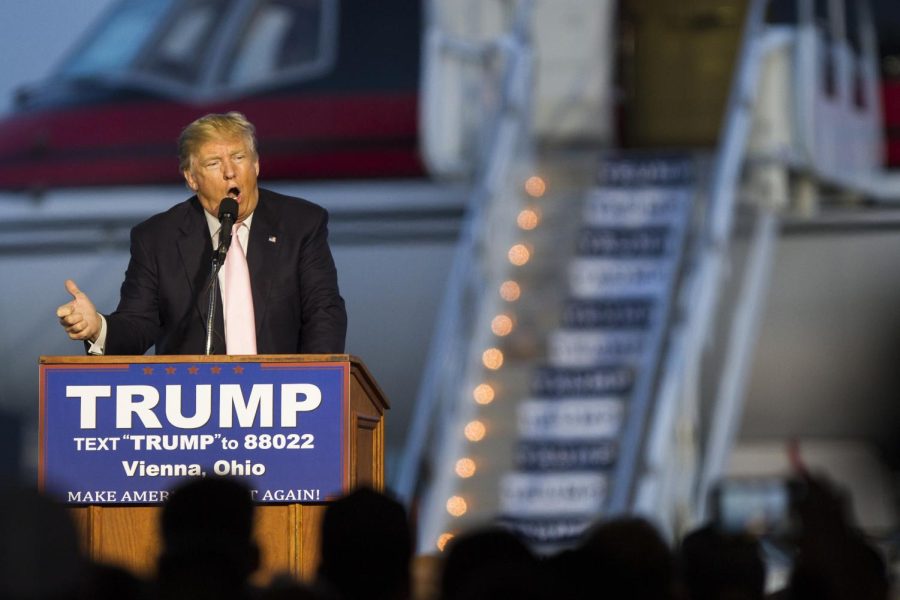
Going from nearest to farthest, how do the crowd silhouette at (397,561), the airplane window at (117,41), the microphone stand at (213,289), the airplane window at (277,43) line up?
1. the crowd silhouette at (397,561)
2. the microphone stand at (213,289)
3. the airplane window at (277,43)
4. the airplane window at (117,41)

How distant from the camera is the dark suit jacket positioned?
13.2ft

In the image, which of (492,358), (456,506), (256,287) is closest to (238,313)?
(256,287)

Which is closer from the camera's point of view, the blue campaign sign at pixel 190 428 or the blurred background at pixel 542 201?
the blue campaign sign at pixel 190 428

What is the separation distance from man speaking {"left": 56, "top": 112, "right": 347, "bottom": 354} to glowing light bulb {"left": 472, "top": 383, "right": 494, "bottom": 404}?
5.68m

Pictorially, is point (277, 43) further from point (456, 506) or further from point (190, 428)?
point (190, 428)

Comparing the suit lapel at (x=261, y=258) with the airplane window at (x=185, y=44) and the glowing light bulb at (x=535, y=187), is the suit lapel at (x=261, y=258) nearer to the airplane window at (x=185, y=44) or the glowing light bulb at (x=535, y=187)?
the glowing light bulb at (x=535, y=187)

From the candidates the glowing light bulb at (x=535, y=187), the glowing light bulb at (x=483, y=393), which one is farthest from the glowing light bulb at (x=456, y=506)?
the glowing light bulb at (x=535, y=187)

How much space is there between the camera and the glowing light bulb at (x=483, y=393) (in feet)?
32.1

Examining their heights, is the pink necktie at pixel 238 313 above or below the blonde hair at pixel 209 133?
below

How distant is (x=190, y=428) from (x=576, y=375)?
20.5 feet

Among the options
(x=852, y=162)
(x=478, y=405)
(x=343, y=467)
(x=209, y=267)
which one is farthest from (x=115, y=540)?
(x=852, y=162)

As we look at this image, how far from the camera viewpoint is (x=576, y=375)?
980cm

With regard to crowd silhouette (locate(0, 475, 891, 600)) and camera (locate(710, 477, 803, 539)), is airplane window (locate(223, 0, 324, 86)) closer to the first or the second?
camera (locate(710, 477, 803, 539))

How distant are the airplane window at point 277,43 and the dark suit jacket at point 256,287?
9836 mm
